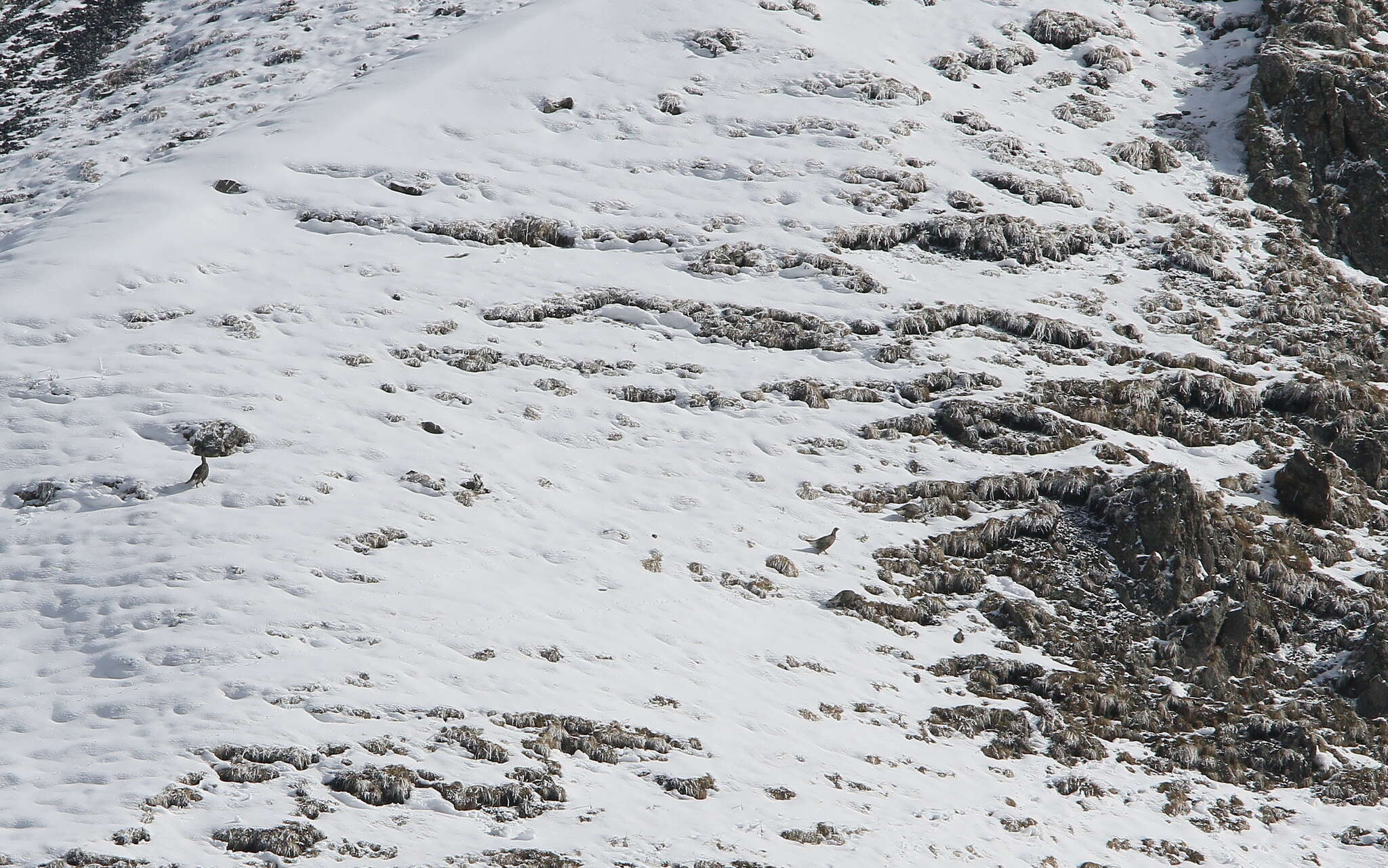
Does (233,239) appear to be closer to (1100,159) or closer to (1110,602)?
(1110,602)

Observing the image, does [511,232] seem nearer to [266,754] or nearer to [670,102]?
[670,102]

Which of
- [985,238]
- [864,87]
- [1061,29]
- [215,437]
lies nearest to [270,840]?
[215,437]

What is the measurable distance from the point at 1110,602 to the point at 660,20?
1870 cm

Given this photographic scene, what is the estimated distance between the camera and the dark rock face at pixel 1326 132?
2158cm

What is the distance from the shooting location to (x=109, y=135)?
85.9ft

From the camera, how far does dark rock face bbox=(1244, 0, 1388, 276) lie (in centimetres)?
2158

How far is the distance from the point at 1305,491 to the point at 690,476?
28.9ft

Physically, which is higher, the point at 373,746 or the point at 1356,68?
the point at 1356,68

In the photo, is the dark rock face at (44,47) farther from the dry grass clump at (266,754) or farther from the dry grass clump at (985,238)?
the dry grass clump at (266,754)

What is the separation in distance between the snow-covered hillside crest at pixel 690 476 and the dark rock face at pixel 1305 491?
69 mm

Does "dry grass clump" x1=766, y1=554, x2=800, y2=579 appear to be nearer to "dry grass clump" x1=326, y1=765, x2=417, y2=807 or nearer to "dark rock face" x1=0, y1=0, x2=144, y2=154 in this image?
"dry grass clump" x1=326, y1=765, x2=417, y2=807

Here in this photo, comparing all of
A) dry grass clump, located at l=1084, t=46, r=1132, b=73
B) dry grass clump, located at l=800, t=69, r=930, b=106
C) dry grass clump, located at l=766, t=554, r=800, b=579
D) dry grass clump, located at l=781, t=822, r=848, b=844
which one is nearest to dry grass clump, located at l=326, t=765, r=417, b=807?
dry grass clump, located at l=781, t=822, r=848, b=844

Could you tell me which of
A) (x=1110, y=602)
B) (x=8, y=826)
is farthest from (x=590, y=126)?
(x=8, y=826)

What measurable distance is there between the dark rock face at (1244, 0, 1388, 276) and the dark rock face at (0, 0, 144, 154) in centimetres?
2953
